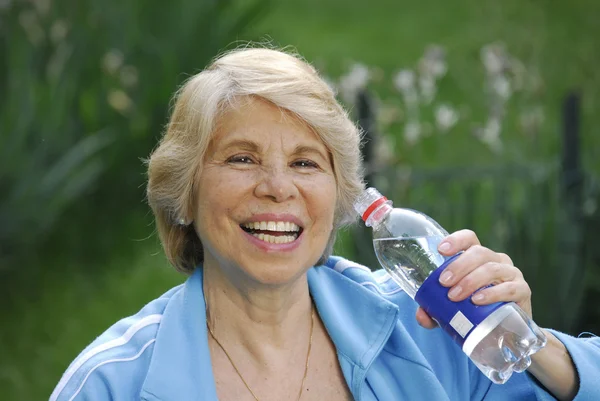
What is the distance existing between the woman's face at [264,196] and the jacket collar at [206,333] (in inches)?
5.9

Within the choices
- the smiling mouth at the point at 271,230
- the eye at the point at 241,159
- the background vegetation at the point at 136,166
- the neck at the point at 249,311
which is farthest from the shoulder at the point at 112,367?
the background vegetation at the point at 136,166

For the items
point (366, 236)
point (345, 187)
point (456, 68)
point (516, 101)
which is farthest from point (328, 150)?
point (456, 68)

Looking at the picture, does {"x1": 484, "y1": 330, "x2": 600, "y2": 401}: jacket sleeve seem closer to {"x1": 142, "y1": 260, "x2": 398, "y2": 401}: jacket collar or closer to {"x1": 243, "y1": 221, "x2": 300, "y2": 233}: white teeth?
{"x1": 142, "y1": 260, "x2": 398, "y2": 401}: jacket collar

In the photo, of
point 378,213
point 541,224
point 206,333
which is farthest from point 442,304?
point 541,224

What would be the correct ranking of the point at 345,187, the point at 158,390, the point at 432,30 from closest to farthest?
the point at 158,390 → the point at 345,187 → the point at 432,30

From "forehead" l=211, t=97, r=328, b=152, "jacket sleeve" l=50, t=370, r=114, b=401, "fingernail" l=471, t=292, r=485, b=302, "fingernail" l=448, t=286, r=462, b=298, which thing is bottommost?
"jacket sleeve" l=50, t=370, r=114, b=401

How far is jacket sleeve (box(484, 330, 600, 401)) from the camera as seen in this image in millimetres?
2188

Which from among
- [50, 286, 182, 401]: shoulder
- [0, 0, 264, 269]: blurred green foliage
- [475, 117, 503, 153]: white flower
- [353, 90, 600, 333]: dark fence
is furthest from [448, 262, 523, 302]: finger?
[0, 0, 264, 269]: blurred green foliage

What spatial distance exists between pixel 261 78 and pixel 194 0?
12.5ft

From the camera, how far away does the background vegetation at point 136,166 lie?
14.3 feet

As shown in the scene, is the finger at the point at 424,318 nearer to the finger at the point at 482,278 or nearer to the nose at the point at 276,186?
the finger at the point at 482,278

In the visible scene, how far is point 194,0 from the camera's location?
5.93 metres

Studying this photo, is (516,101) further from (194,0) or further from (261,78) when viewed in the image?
(261,78)

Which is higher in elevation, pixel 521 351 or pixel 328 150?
pixel 328 150
